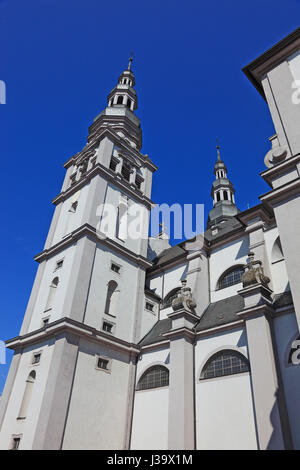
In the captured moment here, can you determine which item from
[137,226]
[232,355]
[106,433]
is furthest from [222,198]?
[106,433]

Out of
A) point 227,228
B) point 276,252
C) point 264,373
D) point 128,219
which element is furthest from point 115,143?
point 264,373

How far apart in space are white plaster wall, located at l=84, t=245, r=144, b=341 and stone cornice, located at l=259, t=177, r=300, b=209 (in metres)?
10.8

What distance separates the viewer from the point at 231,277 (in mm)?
18312

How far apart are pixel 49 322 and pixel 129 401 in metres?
5.73

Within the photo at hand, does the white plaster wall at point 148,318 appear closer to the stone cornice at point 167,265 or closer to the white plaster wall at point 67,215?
the stone cornice at point 167,265

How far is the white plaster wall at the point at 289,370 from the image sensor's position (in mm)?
10797

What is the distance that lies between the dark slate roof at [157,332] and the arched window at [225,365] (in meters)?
3.20

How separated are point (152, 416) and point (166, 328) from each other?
4.57 metres

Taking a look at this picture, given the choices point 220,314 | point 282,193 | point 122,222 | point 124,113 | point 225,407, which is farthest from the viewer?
point 124,113

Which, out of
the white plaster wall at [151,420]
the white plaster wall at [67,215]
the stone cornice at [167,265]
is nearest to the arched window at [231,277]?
the stone cornice at [167,265]

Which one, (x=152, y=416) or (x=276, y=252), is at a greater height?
(x=276, y=252)

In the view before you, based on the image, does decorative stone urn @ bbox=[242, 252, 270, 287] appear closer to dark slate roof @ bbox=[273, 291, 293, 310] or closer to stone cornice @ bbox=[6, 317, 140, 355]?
dark slate roof @ bbox=[273, 291, 293, 310]

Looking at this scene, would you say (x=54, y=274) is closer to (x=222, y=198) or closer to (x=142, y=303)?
(x=142, y=303)

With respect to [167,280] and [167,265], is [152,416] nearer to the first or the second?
[167,280]
